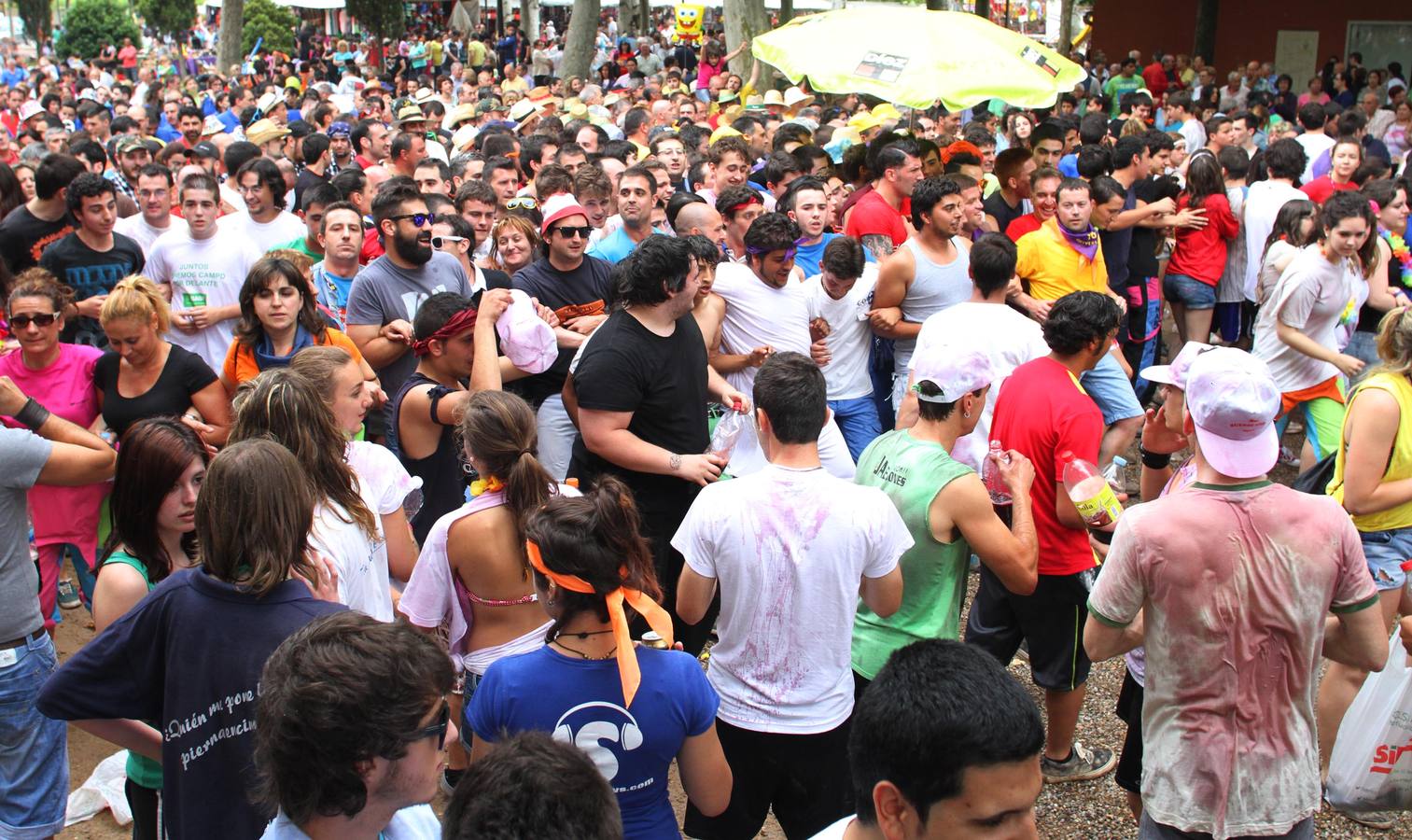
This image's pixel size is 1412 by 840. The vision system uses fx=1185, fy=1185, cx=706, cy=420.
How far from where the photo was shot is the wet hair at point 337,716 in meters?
1.96

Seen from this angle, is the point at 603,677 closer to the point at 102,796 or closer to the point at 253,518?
the point at 253,518

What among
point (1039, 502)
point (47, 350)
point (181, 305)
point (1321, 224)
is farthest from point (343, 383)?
point (1321, 224)

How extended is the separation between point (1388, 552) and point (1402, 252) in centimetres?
424

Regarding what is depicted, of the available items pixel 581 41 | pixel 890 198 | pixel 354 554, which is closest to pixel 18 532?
pixel 354 554

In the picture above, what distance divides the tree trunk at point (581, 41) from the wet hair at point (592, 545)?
23144mm

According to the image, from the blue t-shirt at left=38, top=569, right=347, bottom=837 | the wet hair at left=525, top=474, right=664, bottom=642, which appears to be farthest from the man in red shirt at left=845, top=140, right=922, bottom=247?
the blue t-shirt at left=38, top=569, right=347, bottom=837

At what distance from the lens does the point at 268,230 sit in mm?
7219

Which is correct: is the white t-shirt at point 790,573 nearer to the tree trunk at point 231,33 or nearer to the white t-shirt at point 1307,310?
the white t-shirt at point 1307,310

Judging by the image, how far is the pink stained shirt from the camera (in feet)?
15.5

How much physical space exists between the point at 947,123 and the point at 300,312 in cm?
887

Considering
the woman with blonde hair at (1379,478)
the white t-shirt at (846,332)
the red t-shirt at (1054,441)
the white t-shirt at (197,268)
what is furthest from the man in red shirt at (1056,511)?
Result: the white t-shirt at (197,268)

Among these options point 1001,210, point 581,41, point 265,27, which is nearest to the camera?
point 1001,210

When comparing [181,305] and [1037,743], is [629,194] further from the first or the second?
[1037,743]

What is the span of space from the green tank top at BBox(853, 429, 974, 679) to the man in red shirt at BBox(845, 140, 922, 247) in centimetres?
366
